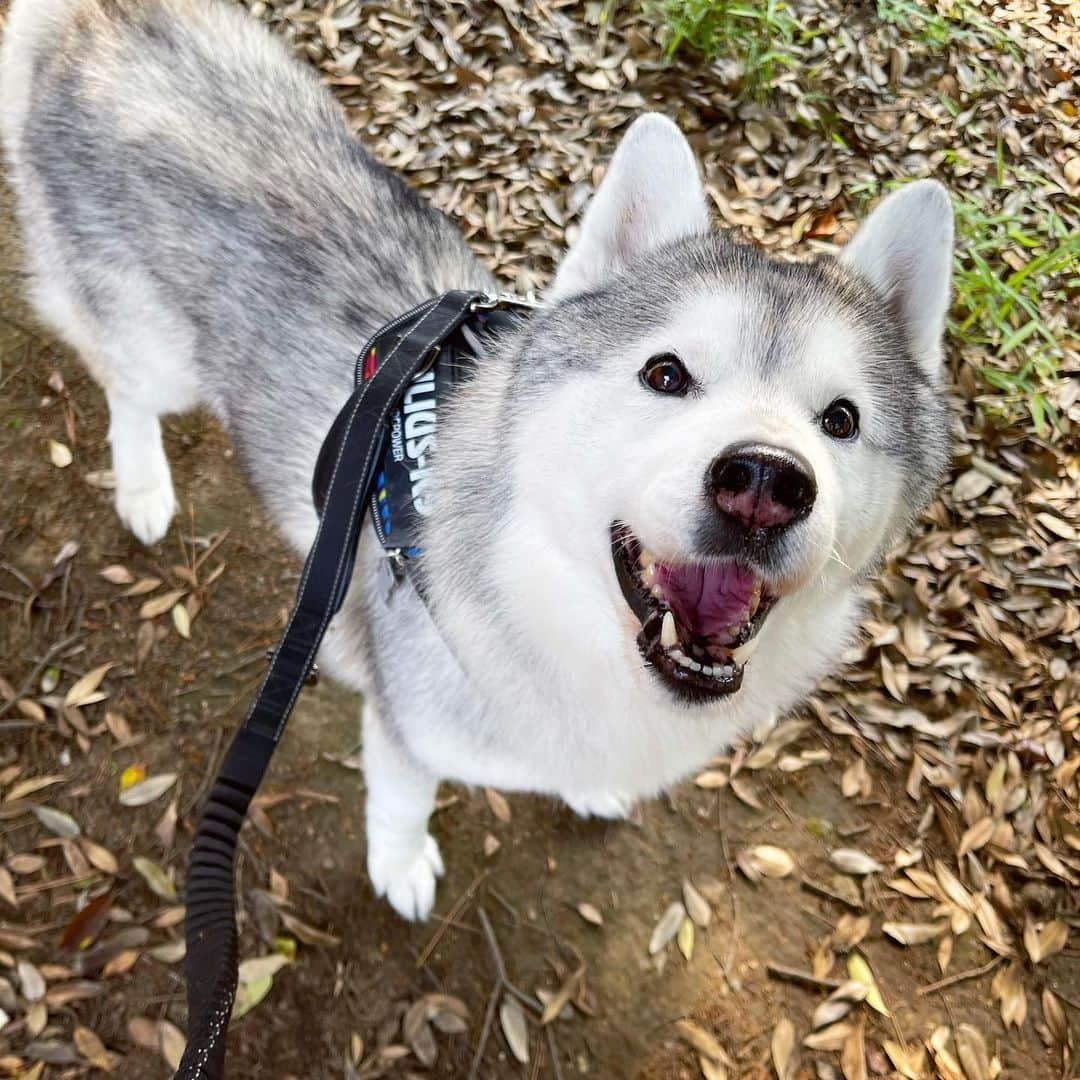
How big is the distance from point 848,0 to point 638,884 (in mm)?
4887

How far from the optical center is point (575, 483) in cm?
152

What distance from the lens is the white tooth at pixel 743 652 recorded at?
5.07 feet

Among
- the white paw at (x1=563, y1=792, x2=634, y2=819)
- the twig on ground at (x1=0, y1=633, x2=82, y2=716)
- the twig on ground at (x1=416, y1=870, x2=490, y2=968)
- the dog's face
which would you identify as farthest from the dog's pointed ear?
the twig on ground at (x1=0, y1=633, x2=82, y2=716)

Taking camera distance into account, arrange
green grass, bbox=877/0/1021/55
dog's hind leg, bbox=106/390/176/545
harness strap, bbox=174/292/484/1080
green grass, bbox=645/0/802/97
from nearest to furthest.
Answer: harness strap, bbox=174/292/484/1080, dog's hind leg, bbox=106/390/176/545, green grass, bbox=645/0/802/97, green grass, bbox=877/0/1021/55

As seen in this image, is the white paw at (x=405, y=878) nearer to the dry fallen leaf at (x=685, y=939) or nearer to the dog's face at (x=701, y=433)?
the dry fallen leaf at (x=685, y=939)

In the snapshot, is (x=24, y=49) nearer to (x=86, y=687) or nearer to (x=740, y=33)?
(x=86, y=687)

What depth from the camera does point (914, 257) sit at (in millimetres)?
1863

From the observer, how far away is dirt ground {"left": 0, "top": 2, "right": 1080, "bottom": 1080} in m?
2.56

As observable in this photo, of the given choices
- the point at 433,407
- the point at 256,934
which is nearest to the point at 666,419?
the point at 433,407

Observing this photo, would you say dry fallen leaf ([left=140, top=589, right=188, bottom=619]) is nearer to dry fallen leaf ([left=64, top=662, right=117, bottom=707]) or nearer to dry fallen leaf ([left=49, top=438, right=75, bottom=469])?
dry fallen leaf ([left=64, top=662, right=117, bottom=707])

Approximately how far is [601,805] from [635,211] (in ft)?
6.33

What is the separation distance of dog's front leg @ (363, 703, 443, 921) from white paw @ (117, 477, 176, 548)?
1397 millimetres

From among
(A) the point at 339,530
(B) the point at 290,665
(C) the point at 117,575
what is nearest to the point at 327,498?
(A) the point at 339,530

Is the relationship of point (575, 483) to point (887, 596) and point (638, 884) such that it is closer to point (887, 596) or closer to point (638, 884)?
point (638, 884)
